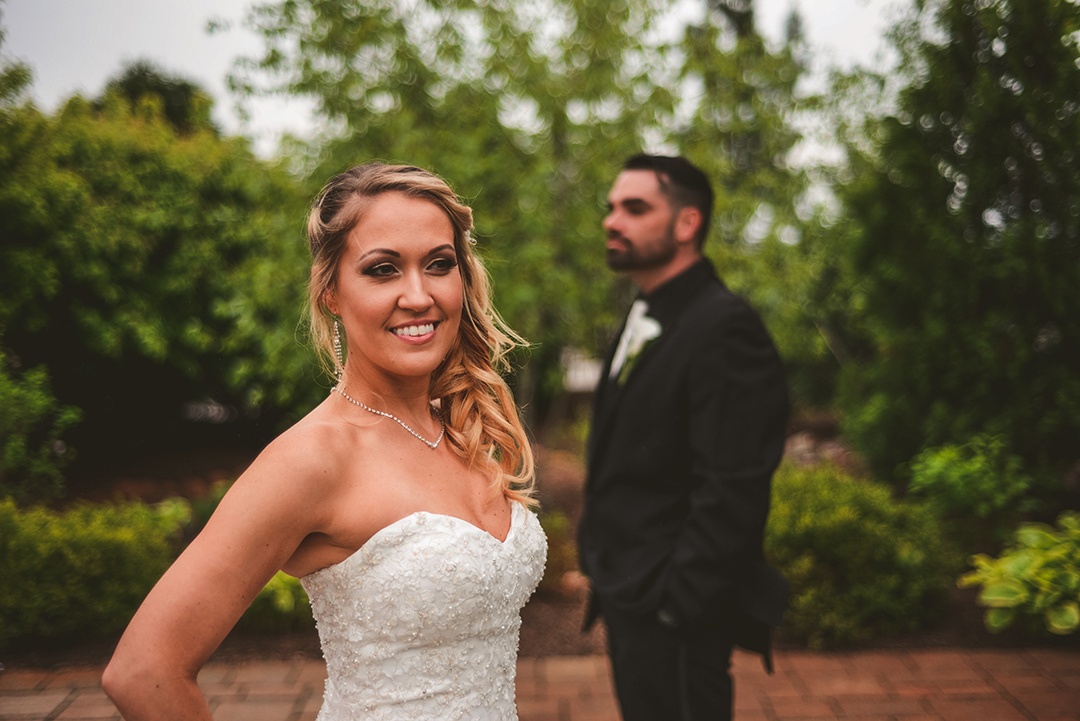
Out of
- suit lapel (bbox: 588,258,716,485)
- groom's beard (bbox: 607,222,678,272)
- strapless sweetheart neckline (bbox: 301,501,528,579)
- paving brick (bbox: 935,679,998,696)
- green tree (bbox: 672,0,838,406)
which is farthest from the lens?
green tree (bbox: 672,0,838,406)

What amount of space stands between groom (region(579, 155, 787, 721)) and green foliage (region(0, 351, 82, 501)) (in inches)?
143

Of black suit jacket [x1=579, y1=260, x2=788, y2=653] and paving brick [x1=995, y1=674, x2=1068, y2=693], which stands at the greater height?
black suit jacket [x1=579, y1=260, x2=788, y2=653]

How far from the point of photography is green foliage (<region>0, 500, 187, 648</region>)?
376cm

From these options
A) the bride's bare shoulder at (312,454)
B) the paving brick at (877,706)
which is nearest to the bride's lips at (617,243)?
the bride's bare shoulder at (312,454)

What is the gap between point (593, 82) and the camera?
508 centimetres

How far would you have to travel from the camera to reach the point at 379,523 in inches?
53.6

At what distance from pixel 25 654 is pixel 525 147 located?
4541mm

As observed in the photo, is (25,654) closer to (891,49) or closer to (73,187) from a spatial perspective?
(73,187)

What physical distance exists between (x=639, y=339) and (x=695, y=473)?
22.5 inches


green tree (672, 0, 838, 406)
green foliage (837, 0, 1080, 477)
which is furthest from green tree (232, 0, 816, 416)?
green foliage (837, 0, 1080, 477)

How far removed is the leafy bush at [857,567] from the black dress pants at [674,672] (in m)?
1.87

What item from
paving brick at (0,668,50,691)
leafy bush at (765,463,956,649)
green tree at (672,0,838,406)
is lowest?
paving brick at (0,668,50,691)

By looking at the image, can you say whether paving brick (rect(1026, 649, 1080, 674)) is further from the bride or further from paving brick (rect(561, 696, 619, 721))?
the bride

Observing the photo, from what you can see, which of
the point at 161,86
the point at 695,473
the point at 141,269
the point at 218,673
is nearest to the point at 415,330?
the point at 695,473
